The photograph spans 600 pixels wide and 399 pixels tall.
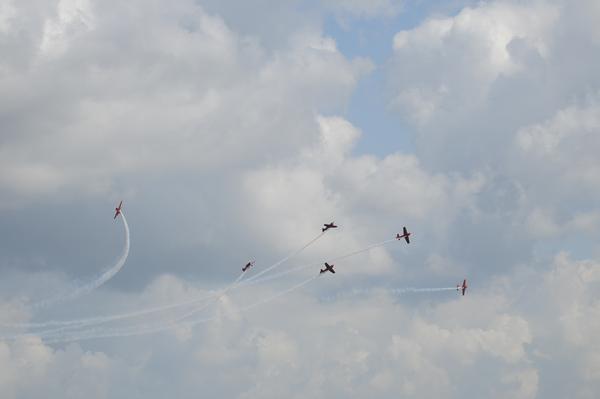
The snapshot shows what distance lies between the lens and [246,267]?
282 feet

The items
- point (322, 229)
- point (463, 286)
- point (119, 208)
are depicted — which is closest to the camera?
point (119, 208)

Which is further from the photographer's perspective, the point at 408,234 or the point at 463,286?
the point at 463,286

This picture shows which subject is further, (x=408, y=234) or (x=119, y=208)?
(x=408, y=234)

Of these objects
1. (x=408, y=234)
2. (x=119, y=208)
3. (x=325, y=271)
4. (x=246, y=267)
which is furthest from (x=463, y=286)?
(x=119, y=208)

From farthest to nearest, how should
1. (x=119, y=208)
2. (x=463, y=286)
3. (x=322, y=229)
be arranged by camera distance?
(x=463, y=286), (x=322, y=229), (x=119, y=208)

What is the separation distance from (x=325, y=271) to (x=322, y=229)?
443 inches

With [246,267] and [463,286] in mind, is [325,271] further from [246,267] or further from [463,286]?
[463,286]

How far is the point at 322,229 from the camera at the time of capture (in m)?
90.3

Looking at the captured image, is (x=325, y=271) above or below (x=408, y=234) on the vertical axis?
below

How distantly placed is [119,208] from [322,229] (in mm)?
52099

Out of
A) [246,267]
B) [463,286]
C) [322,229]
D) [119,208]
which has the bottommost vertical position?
[463,286]

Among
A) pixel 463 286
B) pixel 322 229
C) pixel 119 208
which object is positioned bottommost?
pixel 463 286

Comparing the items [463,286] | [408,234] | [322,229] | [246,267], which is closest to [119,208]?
[246,267]

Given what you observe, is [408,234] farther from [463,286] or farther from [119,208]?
[119,208]
